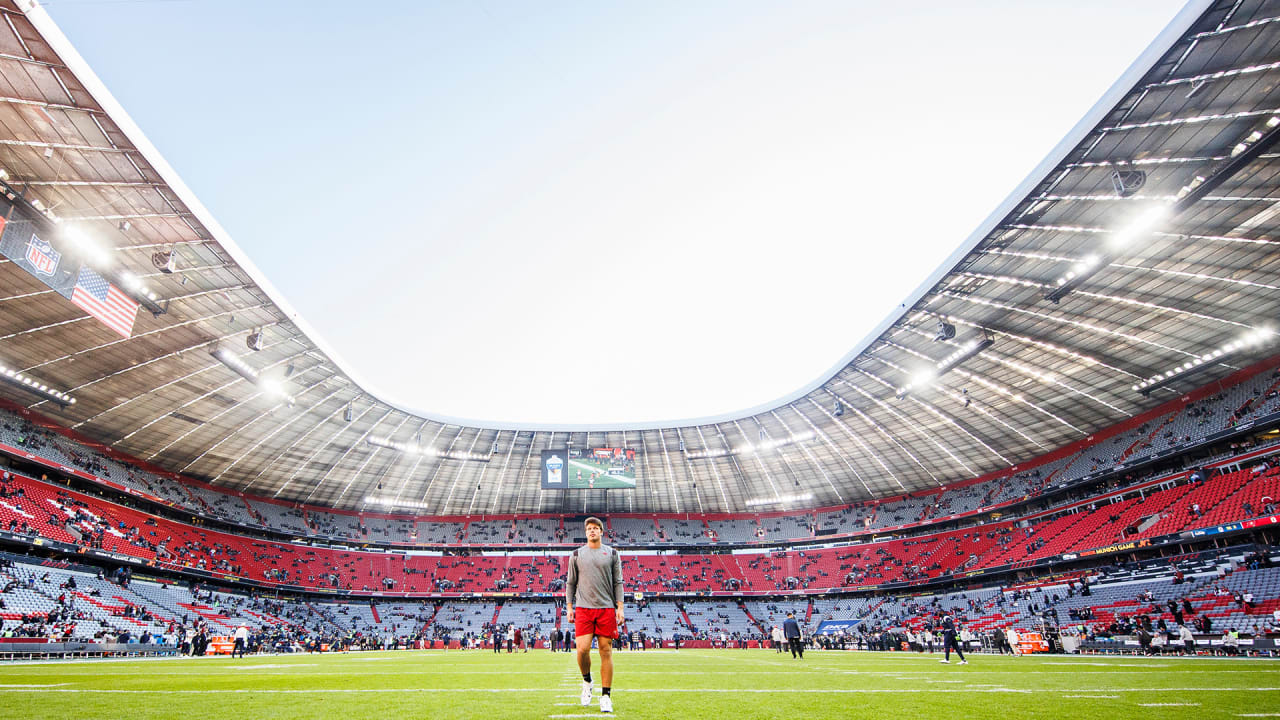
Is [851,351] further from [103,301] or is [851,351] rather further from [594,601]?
[103,301]

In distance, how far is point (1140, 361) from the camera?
29750mm

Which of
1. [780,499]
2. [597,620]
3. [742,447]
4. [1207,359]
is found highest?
[1207,359]

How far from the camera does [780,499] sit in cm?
5238

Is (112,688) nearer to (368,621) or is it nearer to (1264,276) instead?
(1264,276)

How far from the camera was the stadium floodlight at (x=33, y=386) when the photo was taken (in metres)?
26.6

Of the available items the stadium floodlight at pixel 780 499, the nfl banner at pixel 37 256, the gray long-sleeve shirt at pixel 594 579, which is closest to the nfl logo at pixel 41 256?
the nfl banner at pixel 37 256

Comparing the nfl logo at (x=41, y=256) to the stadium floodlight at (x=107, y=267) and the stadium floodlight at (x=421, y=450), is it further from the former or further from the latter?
the stadium floodlight at (x=421, y=450)

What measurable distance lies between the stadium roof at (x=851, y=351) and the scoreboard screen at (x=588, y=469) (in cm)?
230

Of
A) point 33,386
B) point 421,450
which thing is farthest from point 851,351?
point 33,386

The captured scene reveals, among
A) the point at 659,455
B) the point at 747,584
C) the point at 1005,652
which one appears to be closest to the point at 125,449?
the point at 659,455

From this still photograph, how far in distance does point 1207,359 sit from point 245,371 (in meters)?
Answer: 46.7

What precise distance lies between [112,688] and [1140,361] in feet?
131

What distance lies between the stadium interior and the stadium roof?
0.14 meters

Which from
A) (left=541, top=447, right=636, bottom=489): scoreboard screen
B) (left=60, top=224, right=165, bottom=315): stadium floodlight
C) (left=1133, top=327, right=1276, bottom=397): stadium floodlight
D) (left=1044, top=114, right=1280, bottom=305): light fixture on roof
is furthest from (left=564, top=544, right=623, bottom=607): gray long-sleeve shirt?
(left=1133, top=327, right=1276, bottom=397): stadium floodlight
